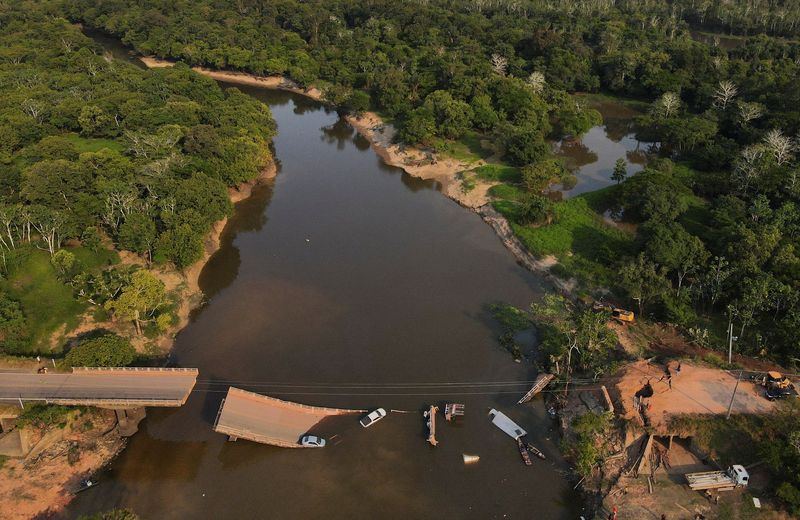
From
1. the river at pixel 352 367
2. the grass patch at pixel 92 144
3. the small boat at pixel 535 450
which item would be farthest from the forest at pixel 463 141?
the small boat at pixel 535 450

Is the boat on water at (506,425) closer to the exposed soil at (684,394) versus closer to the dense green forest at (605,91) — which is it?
the exposed soil at (684,394)

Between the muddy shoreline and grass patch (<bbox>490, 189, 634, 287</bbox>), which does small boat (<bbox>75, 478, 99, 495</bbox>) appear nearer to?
the muddy shoreline

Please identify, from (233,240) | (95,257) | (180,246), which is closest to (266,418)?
(180,246)

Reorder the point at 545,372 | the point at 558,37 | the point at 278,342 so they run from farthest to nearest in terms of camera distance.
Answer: the point at 558,37
the point at 278,342
the point at 545,372

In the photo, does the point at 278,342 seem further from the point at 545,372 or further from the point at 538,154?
the point at 538,154

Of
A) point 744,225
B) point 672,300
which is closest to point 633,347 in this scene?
point 672,300

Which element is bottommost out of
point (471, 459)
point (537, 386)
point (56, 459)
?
point (56, 459)

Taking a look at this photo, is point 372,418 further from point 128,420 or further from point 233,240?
point 233,240
